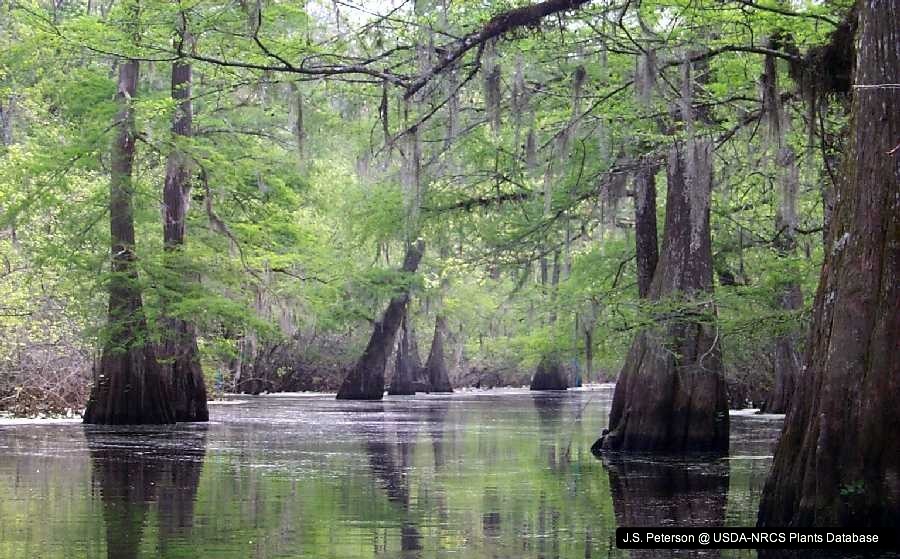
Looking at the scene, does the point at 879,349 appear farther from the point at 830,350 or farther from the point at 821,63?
the point at 821,63

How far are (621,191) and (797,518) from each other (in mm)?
9064

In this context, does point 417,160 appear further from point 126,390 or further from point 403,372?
point 403,372

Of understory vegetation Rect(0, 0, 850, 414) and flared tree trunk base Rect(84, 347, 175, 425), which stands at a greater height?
understory vegetation Rect(0, 0, 850, 414)

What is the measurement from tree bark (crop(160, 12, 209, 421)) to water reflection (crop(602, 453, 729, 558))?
952cm

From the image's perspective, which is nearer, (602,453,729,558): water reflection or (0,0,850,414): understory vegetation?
(602,453,729,558): water reflection

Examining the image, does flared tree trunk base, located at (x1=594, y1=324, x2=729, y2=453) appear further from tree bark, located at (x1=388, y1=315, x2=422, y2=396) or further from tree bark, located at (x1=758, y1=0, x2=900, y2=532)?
tree bark, located at (x1=388, y1=315, x2=422, y2=396)

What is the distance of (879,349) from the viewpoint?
818 centimetres

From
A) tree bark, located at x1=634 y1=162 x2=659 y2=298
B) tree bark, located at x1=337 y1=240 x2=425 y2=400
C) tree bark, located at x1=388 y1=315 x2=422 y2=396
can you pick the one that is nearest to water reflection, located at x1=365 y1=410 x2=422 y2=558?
tree bark, located at x1=634 y1=162 x2=659 y2=298

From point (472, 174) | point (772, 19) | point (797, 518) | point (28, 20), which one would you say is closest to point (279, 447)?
point (472, 174)

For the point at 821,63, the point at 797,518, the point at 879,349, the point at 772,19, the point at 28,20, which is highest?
the point at 28,20

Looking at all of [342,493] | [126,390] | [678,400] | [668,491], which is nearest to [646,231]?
[678,400]

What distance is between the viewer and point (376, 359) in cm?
4041

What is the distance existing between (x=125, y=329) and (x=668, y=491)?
38.8ft

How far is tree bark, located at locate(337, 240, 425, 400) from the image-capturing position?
39812 mm
